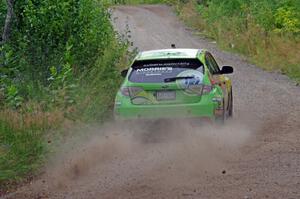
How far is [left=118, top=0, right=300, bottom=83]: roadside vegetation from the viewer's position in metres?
24.9

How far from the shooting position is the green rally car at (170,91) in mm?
12719

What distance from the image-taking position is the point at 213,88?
13.0 meters

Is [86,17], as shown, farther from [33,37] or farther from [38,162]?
[38,162]

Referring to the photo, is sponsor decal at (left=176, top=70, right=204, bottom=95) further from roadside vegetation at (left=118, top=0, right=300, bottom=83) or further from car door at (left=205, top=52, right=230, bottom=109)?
roadside vegetation at (left=118, top=0, right=300, bottom=83)

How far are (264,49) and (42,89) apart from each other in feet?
44.0

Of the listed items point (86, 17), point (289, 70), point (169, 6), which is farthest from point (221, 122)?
point (169, 6)

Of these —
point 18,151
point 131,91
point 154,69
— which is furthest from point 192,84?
point 18,151

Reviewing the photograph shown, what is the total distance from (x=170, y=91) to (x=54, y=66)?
3798mm

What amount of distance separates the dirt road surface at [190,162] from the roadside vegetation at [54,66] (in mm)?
862

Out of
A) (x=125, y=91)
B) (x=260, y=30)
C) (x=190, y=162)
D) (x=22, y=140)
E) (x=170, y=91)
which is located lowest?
(x=260, y=30)

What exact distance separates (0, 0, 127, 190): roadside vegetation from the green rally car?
50.4 inches

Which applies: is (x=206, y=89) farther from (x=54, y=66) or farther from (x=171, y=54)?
(x=54, y=66)

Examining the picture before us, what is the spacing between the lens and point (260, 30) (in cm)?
2844

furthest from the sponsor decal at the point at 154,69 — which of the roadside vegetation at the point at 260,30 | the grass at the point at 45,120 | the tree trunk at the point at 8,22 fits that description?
the roadside vegetation at the point at 260,30
